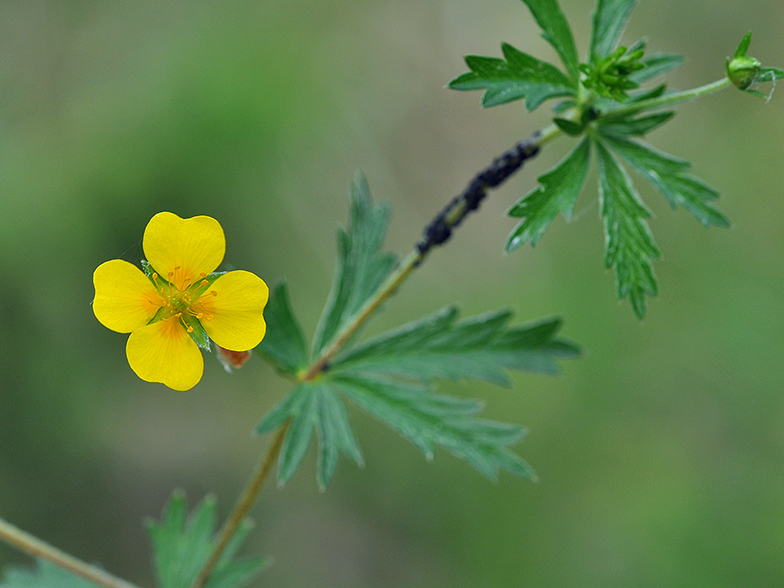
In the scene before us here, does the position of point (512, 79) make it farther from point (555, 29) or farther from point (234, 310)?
point (234, 310)

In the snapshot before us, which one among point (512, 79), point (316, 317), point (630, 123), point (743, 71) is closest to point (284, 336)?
point (512, 79)

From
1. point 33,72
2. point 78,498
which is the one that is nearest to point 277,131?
point 33,72

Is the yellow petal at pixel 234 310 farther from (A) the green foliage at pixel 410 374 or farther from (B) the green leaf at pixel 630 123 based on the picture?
(B) the green leaf at pixel 630 123

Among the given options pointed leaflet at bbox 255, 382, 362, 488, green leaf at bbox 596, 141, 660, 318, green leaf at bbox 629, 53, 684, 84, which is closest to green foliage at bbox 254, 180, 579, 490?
pointed leaflet at bbox 255, 382, 362, 488

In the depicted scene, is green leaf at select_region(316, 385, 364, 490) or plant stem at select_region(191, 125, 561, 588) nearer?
plant stem at select_region(191, 125, 561, 588)

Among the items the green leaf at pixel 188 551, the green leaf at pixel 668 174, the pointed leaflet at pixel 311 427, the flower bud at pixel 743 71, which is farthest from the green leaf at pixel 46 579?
the flower bud at pixel 743 71

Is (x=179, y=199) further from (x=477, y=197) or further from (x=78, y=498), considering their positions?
(x=477, y=197)

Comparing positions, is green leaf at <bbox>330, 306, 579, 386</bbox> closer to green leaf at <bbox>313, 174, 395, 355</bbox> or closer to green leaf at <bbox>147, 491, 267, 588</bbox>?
green leaf at <bbox>313, 174, 395, 355</bbox>
